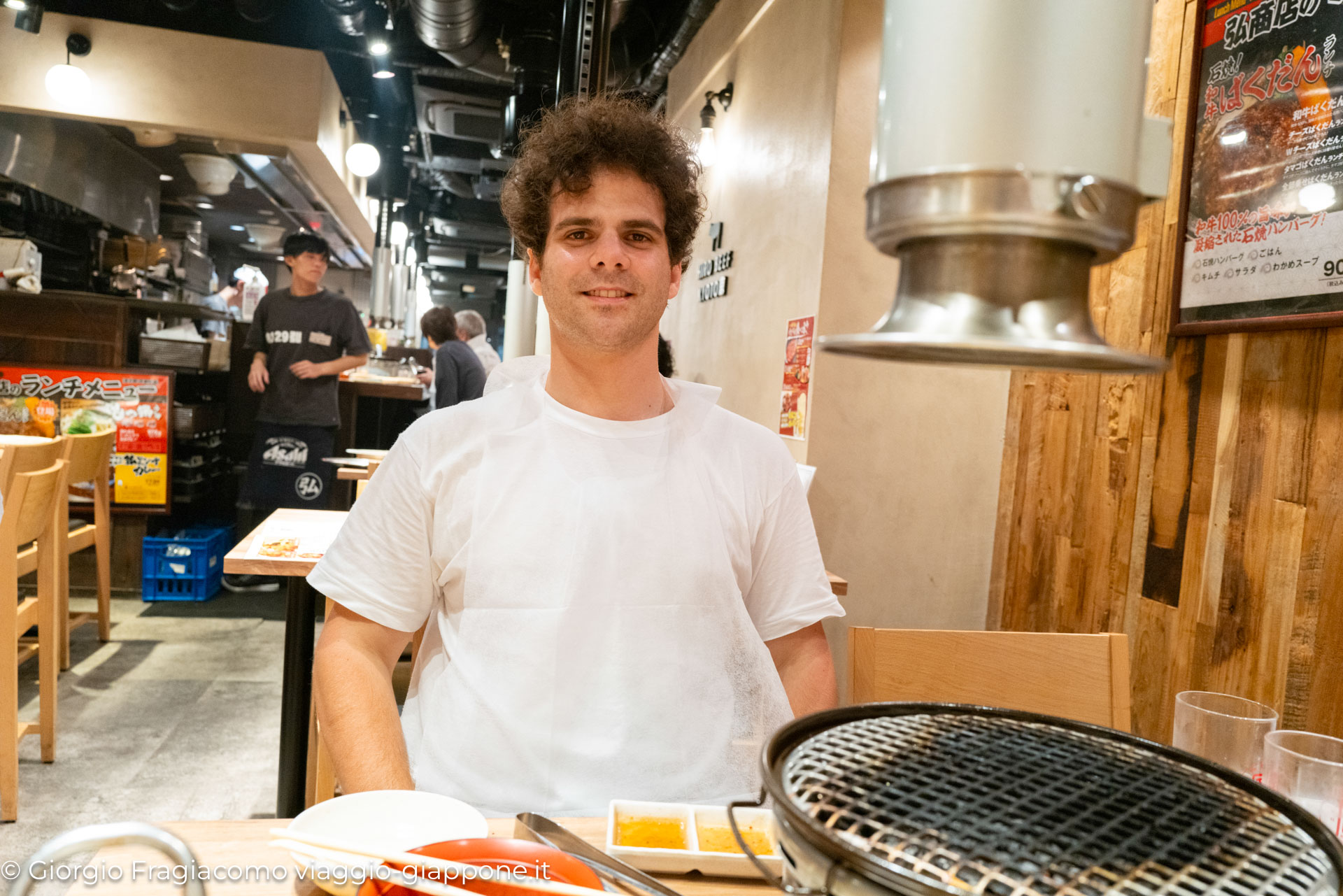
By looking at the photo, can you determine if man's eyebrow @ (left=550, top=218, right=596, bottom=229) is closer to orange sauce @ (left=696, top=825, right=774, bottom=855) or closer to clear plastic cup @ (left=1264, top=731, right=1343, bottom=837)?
orange sauce @ (left=696, top=825, right=774, bottom=855)

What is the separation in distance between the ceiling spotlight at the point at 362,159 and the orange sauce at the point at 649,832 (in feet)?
22.7

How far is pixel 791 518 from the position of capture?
149 centimetres

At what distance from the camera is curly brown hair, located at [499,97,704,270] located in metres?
1.49

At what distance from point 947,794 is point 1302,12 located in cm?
205

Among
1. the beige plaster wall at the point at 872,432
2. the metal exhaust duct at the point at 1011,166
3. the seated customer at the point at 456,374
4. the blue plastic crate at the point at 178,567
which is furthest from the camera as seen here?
the seated customer at the point at 456,374

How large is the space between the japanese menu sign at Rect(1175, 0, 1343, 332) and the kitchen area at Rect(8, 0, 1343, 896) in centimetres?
1

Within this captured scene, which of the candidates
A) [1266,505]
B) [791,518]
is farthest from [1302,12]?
[791,518]

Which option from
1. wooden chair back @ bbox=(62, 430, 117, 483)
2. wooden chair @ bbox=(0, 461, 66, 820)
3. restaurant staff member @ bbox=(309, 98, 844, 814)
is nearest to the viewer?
restaurant staff member @ bbox=(309, 98, 844, 814)

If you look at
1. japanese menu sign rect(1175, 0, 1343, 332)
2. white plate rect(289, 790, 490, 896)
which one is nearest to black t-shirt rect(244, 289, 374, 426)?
japanese menu sign rect(1175, 0, 1343, 332)

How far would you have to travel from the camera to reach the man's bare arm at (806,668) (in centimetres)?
138

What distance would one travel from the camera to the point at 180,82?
5844mm

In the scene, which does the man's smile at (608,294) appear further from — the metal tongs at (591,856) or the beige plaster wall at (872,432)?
the beige plaster wall at (872,432)

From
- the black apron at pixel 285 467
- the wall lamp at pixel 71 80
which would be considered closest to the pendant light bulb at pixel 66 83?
the wall lamp at pixel 71 80

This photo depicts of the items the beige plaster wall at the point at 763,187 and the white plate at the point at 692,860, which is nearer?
the white plate at the point at 692,860
